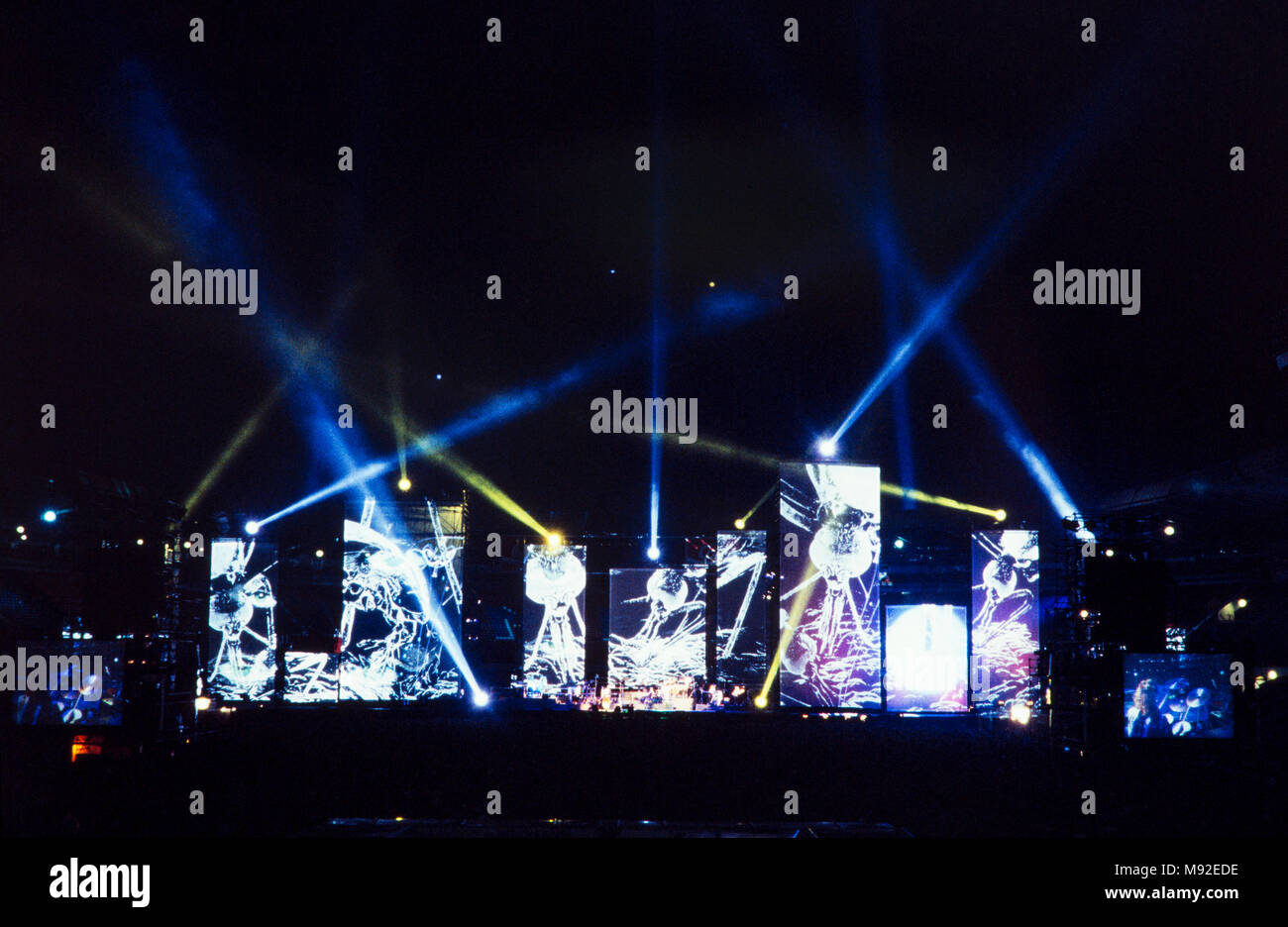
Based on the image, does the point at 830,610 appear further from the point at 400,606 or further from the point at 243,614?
the point at 243,614

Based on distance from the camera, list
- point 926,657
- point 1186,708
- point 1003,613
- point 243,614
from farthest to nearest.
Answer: point 1003,613
point 243,614
point 926,657
point 1186,708

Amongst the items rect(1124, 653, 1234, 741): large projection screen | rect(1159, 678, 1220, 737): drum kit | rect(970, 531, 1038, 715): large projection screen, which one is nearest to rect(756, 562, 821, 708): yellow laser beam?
rect(970, 531, 1038, 715): large projection screen

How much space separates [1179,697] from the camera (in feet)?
34.5

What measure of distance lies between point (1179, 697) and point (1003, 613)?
4.84 metres

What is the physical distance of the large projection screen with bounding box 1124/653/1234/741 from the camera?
10312 mm

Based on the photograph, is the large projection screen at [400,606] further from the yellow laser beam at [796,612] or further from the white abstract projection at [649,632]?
the yellow laser beam at [796,612]

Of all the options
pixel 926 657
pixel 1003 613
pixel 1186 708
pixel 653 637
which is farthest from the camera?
pixel 1003 613

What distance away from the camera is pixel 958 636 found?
14055mm

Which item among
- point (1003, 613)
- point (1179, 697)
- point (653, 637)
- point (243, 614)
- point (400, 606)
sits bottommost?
point (1179, 697)

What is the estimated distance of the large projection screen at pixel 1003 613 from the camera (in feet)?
49.8

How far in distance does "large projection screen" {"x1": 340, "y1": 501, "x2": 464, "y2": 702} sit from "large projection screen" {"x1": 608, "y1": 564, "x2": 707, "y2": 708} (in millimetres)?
2624

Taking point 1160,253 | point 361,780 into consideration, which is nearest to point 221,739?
point 361,780

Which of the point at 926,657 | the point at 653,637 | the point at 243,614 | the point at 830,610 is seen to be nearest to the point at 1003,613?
the point at 926,657
